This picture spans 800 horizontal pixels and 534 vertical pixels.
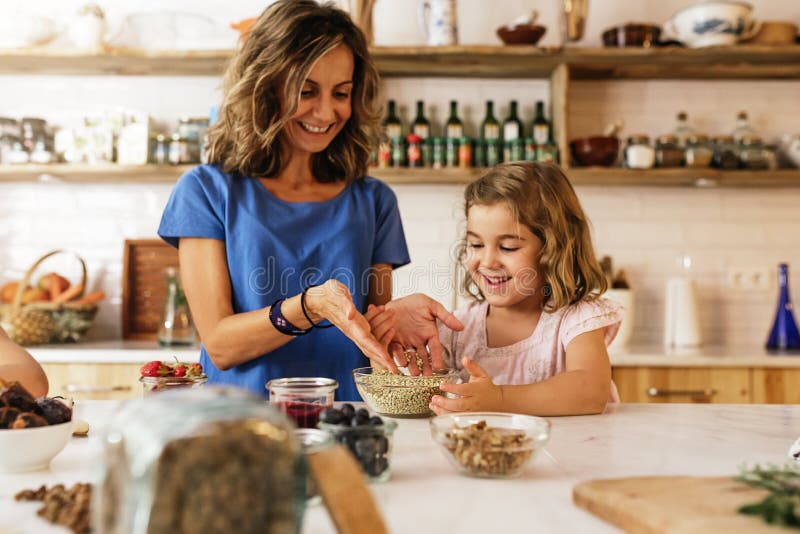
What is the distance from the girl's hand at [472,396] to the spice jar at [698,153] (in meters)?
2.44

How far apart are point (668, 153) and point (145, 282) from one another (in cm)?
248

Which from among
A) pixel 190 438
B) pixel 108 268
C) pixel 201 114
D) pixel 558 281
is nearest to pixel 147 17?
pixel 201 114

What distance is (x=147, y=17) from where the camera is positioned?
3652 mm

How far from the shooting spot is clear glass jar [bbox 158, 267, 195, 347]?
3307mm

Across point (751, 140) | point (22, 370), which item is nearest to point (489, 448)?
point (22, 370)

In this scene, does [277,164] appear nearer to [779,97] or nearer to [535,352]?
[535,352]

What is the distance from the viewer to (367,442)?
3.16ft

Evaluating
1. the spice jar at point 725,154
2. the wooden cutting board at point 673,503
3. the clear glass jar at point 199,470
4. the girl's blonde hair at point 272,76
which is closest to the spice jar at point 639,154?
the spice jar at point 725,154

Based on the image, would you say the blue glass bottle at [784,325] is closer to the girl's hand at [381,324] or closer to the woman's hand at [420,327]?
the woman's hand at [420,327]

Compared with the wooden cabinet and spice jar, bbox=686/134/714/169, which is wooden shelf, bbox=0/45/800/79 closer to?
spice jar, bbox=686/134/714/169

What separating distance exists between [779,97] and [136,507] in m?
3.90

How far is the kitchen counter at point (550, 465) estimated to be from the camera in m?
0.84

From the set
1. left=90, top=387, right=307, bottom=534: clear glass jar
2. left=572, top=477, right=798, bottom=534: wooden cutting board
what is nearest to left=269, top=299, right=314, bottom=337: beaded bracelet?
left=572, top=477, right=798, bottom=534: wooden cutting board

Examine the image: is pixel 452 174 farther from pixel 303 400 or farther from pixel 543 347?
pixel 303 400
